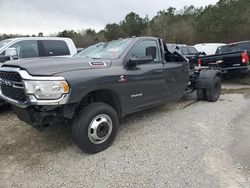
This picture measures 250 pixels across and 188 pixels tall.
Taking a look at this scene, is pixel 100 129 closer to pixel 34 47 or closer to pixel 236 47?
pixel 34 47

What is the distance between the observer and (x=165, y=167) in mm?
4023

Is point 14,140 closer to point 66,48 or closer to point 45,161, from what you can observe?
point 45,161

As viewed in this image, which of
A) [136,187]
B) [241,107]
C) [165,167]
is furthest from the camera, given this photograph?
[241,107]

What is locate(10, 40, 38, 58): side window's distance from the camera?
26.6ft

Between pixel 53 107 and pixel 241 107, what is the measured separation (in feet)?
17.7

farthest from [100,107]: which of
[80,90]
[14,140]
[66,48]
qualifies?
[66,48]

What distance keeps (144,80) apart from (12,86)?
95.1 inches

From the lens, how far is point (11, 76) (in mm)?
4473

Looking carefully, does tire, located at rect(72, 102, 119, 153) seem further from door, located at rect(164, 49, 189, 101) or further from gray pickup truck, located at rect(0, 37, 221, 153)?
door, located at rect(164, 49, 189, 101)

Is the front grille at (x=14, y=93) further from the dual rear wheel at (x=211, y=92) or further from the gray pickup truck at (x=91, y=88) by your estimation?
the dual rear wheel at (x=211, y=92)

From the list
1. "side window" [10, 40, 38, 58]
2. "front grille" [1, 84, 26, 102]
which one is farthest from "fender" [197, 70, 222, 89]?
"front grille" [1, 84, 26, 102]

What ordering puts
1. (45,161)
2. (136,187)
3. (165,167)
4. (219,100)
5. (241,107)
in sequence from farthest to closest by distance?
(219,100)
(241,107)
(45,161)
(165,167)
(136,187)

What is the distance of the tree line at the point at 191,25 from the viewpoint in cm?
3416

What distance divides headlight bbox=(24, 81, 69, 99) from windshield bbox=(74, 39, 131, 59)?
1.54 m
